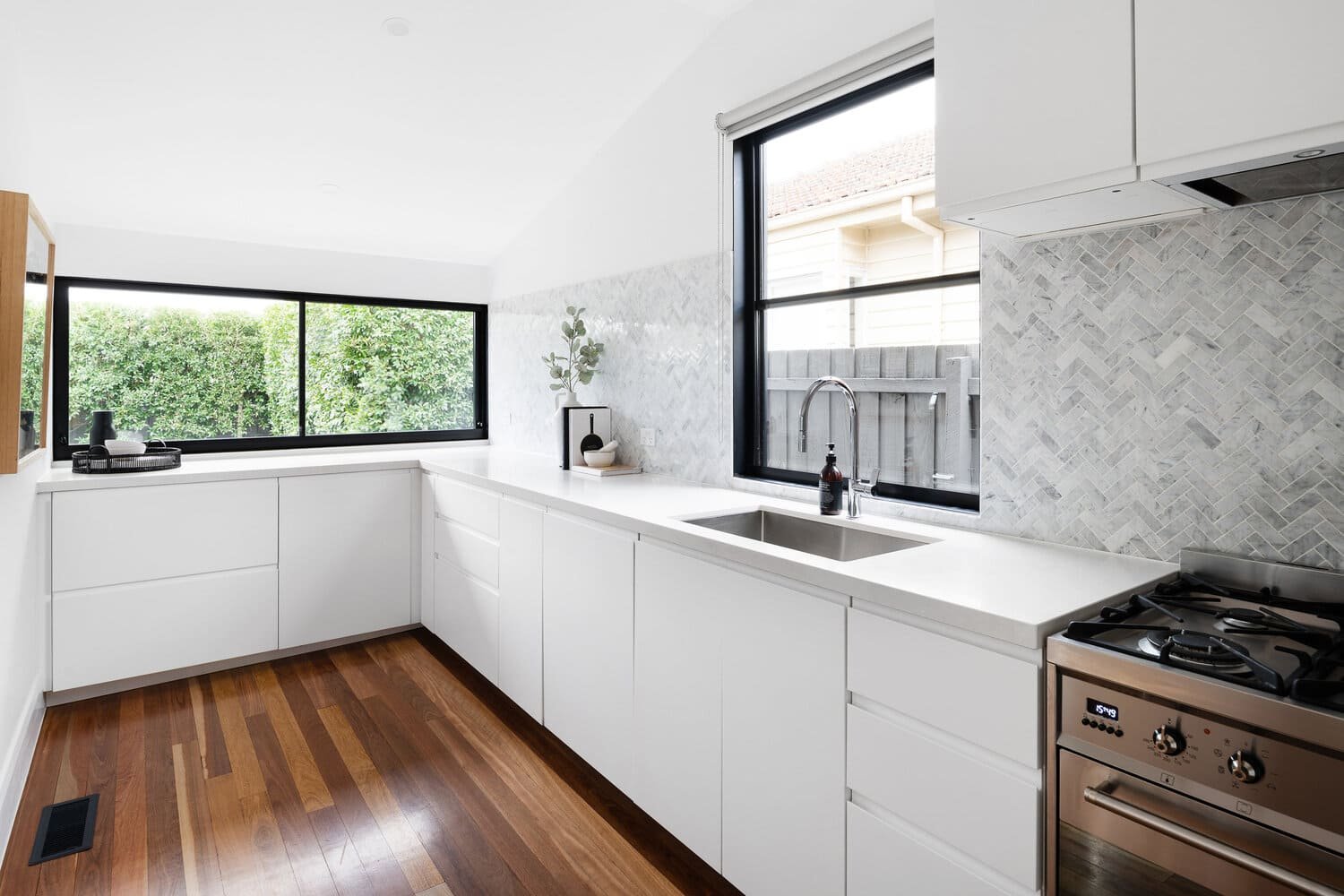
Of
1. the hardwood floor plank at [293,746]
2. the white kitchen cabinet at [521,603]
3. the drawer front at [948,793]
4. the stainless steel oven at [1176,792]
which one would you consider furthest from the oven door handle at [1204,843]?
the hardwood floor plank at [293,746]

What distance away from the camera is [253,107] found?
9.16ft

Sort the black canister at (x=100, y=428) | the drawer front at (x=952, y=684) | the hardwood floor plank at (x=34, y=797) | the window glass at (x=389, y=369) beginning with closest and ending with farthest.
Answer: the drawer front at (x=952, y=684)
the hardwood floor plank at (x=34, y=797)
the black canister at (x=100, y=428)
the window glass at (x=389, y=369)

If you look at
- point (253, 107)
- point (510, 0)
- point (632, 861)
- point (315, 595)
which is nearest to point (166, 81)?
point (253, 107)

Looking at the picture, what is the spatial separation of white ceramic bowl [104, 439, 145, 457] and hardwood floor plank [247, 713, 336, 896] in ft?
4.28

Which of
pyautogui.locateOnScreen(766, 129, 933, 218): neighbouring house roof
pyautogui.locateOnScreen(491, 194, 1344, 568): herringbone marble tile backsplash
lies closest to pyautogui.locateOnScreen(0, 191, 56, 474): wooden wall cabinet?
pyautogui.locateOnScreen(766, 129, 933, 218): neighbouring house roof

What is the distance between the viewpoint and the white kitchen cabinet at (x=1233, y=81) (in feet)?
3.51

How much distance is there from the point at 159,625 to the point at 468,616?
4.26ft

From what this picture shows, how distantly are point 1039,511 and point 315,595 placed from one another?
125 inches

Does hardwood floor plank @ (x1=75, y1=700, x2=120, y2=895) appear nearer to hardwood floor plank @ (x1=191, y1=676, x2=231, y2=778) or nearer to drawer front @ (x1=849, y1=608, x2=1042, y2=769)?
hardwood floor plank @ (x1=191, y1=676, x2=231, y2=778)

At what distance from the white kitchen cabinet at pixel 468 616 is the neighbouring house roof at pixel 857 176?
74.2 inches

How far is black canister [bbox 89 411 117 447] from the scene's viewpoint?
11.1 ft

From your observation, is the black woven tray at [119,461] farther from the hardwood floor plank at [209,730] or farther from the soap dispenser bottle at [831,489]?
the soap dispenser bottle at [831,489]

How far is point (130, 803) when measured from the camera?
2.33 m

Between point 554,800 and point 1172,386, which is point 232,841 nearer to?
point 554,800
